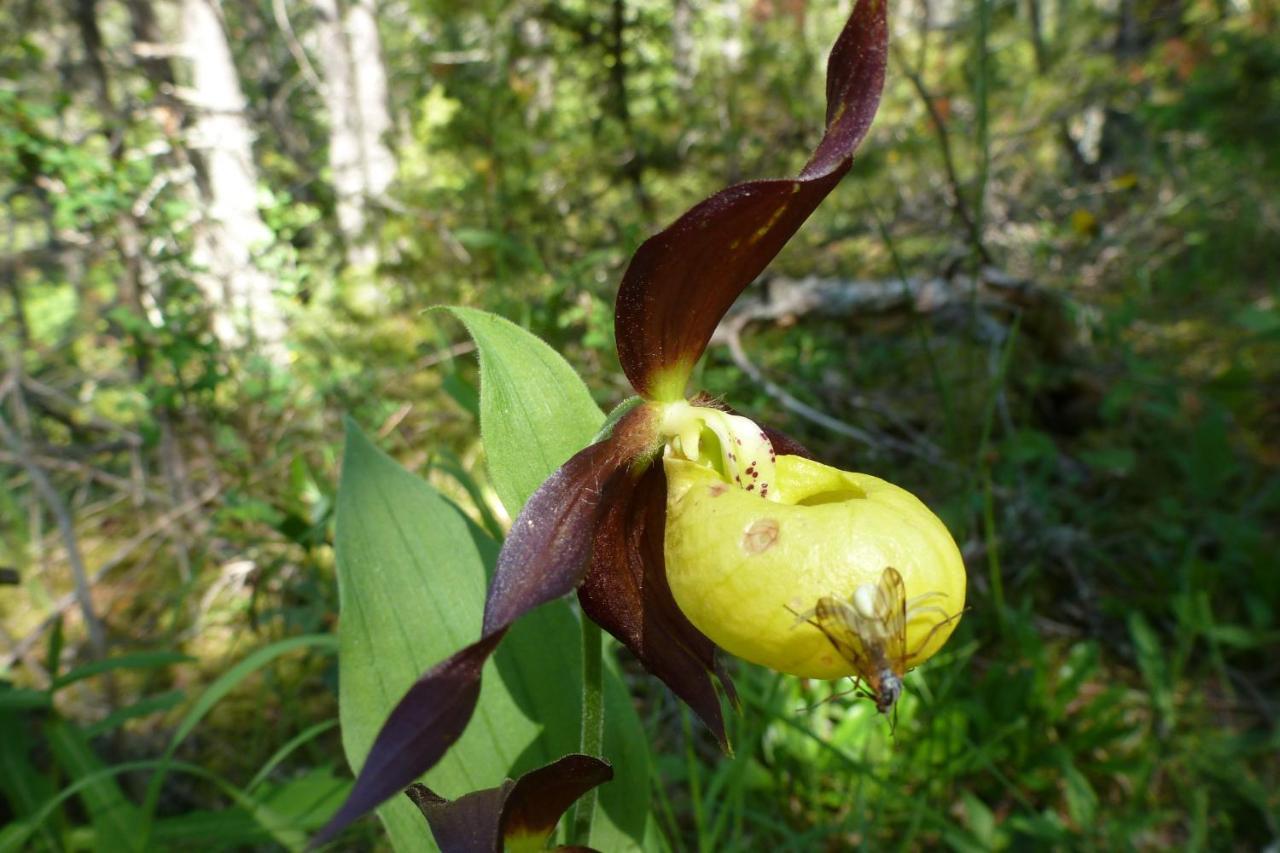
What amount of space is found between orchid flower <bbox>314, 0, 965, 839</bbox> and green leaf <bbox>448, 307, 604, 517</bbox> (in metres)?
0.08

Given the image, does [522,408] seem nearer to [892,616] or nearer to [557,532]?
[557,532]

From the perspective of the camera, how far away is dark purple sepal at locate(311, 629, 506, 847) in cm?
56

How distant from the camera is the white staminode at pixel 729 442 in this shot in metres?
0.88

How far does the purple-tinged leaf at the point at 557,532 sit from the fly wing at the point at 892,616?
0.90 ft

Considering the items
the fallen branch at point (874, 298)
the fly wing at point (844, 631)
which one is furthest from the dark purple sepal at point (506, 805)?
the fallen branch at point (874, 298)

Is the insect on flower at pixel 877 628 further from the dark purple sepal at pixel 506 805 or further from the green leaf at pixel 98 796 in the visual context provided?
the green leaf at pixel 98 796

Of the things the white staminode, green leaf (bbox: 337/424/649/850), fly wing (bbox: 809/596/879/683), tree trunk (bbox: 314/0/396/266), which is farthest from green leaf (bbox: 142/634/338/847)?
tree trunk (bbox: 314/0/396/266)

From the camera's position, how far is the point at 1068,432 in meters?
2.65

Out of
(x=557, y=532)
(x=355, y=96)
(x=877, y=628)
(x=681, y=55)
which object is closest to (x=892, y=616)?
(x=877, y=628)

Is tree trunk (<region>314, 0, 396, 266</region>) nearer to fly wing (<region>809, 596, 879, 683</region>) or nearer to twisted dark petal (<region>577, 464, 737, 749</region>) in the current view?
twisted dark petal (<region>577, 464, 737, 749</region>)

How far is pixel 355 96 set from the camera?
16.4 ft

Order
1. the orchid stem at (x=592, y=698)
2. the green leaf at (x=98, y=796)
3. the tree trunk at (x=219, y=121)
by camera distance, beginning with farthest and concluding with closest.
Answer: the tree trunk at (x=219, y=121) → the green leaf at (x=98, y=796) → the orchid stem at (x=592, y=698)

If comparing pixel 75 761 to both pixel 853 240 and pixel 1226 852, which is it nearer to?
pixel 1226 852

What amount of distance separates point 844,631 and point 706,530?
0.17 meters
